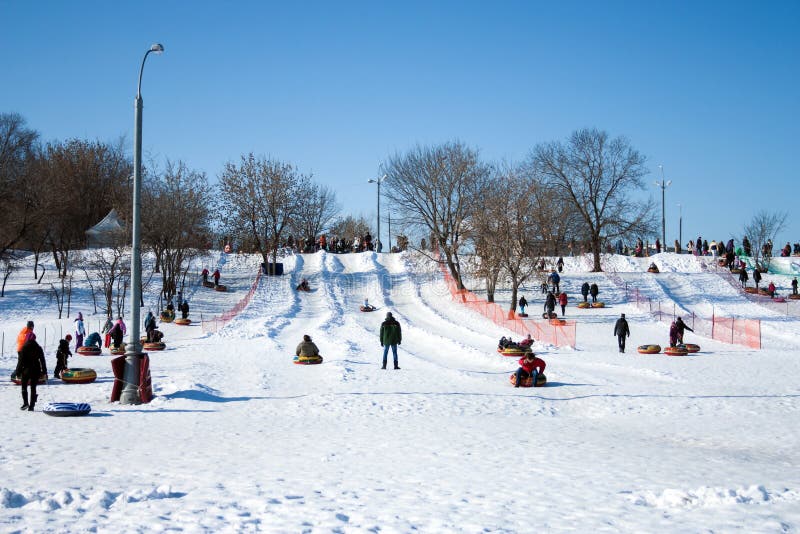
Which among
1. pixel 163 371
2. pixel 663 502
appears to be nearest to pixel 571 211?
pixel 163 371

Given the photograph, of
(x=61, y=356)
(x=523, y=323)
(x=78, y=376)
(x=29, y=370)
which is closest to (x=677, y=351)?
(x=523, y=323)

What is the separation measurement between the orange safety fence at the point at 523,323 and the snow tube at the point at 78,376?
19.5 metres

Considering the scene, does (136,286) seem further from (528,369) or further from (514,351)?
(514,351)

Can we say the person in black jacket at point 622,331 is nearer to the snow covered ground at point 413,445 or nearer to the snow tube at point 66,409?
the snow covered ground at point 413,445

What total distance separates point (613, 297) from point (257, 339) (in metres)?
29.0

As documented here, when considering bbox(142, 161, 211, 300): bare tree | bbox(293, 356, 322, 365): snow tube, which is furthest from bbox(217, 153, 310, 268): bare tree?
bbox(293, 356, 322, 365): snow tube

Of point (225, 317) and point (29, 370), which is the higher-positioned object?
point (29, 370)

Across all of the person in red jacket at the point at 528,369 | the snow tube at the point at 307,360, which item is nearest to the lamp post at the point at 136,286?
the snow tube at the point at 307,360

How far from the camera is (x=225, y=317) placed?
41.7 m

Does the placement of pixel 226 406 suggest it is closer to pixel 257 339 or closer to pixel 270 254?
pixel 257 339

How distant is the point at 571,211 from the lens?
5969 centimetres

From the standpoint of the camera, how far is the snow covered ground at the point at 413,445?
7418 millimetres

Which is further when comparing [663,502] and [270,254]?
[270,254]

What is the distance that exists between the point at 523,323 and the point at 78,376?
25.0 metres
